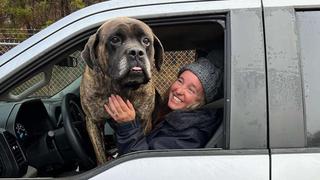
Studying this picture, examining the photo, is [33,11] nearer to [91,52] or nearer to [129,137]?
[91,52]

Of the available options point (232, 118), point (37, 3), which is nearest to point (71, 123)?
point (232, 118)

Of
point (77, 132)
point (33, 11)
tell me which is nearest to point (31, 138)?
point (77, 132)

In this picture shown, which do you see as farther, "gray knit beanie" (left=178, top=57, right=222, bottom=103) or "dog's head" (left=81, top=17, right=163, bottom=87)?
Result: "gray knit beanie" (left=178, top=57, right=222, bottom=103)

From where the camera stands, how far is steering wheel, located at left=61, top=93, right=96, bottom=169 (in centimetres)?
263

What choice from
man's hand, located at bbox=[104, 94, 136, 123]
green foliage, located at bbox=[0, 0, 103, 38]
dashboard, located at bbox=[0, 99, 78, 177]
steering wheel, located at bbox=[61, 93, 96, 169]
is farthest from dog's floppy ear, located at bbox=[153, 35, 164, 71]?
green foliage, located at bbox=[0, 0, 103, 38]

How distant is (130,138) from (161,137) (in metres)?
0.13

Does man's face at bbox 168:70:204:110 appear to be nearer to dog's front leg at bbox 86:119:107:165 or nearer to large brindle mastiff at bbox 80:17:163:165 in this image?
large brindle mastiff at bbox 80:17:163:165

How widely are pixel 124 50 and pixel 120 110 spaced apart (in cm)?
26

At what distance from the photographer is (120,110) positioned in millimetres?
2412

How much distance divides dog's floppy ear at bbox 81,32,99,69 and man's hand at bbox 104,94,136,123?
6.9 inches

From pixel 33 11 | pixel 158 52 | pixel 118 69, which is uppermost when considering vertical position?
pixel 33 11

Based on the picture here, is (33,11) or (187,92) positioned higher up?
(33,11)

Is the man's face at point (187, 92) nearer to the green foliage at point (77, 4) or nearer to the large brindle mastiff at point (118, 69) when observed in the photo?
the large brindle mastiff at point (118, 69)

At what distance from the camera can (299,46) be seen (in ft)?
6.95
